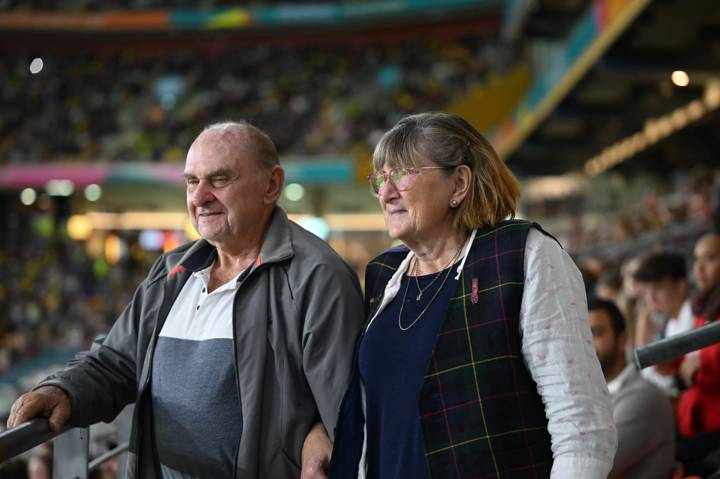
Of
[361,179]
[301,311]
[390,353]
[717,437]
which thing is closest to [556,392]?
[390,353]

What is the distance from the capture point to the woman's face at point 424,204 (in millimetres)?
1817

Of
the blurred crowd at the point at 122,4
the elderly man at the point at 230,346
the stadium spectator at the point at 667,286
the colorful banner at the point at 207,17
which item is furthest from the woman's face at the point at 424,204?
the blurred crowd at the point at 122,4

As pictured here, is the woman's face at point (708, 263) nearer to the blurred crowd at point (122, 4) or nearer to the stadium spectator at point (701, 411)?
the stadium spectator at point (701, 411)

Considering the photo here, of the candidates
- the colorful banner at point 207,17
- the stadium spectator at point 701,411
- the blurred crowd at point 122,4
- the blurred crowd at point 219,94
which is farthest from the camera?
the blurred crowd at point 122,4

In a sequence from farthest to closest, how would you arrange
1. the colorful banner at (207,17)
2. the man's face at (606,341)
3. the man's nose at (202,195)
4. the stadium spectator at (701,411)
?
the colorful banner at (207,17)
the man's face at (606,341)
the stadium spectator at (701,411)
the man's nose at (202,195)

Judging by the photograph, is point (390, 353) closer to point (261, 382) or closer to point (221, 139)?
point (261, 382)

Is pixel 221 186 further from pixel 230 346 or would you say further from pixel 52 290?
pixel 52 290

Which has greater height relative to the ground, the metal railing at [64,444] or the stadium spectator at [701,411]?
the metal railing at [64,444]

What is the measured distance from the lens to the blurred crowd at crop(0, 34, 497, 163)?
21.5 m

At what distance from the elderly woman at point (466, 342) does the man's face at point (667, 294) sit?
7.05ft

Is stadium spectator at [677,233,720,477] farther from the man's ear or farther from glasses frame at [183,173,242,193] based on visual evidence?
glasses frame at [183,173,242,193]

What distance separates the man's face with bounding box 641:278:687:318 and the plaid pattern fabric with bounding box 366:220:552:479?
2271 mm

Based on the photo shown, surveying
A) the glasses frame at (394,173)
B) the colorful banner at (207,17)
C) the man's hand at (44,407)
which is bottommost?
the man's hand at (44,407)

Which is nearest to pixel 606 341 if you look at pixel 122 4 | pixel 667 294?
pixel 667 294
